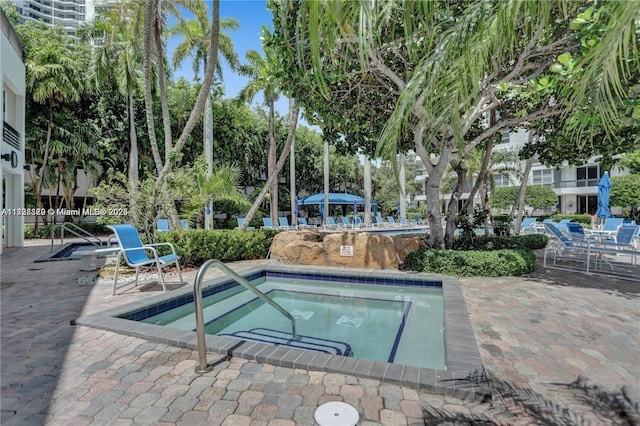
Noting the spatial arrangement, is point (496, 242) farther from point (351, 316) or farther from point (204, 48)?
point (204, 48)

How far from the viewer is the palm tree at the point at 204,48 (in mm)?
13258

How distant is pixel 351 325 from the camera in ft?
17.0

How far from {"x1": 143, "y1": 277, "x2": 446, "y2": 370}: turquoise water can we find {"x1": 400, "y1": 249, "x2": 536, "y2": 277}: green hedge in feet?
3.35

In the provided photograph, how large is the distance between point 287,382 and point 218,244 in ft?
22.2

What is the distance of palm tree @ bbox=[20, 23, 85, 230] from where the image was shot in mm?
14922

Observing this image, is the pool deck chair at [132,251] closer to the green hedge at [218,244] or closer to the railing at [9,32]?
the green hedge at [218,244]

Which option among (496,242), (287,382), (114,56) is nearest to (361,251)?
(496,242)

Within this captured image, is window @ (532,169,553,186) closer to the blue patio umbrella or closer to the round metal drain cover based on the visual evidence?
the blue patio umbrella

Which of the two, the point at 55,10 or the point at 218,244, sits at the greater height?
the point at 55,10

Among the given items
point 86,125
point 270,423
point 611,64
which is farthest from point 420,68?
point 86,125

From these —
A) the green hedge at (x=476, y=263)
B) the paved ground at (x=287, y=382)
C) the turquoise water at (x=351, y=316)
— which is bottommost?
the turquoise water at (x=351, y=316)

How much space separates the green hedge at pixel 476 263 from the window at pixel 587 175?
30918 millimetres

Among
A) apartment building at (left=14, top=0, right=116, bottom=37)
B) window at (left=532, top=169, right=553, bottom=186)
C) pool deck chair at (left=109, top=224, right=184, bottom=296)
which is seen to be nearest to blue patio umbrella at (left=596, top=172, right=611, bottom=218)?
pool deck chair at (left=109, top=224, right=184, bottom=296)

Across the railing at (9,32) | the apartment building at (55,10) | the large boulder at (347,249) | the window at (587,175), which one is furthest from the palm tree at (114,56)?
the apartment building at (55,10)
